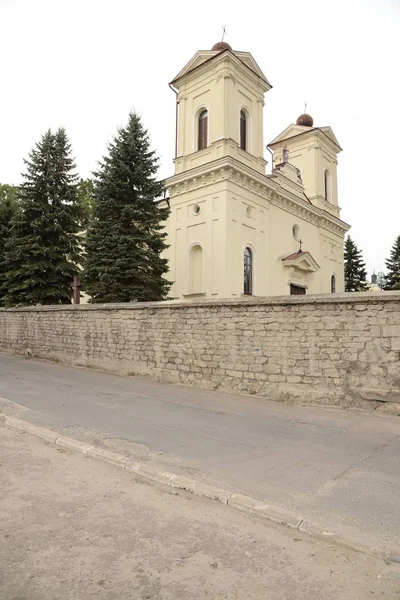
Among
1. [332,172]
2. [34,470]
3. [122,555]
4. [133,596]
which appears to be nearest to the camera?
[133,596]

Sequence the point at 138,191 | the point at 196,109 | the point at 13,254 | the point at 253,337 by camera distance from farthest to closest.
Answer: the point at 196,109 < the point at 13,254 < the point at 138,191 < the point at 253,337

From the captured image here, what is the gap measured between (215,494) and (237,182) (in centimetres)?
2033

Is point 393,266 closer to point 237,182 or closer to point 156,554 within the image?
point 237,182

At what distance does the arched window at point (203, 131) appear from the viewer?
80.5 feet

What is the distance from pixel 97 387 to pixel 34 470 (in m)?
6.30

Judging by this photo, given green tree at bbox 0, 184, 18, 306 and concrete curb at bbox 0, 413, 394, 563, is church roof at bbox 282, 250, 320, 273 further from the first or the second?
concrete curb at bbox 0, 413, 394, 563

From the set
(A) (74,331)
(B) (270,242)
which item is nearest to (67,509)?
(A) (74,331)

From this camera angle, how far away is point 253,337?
10.2 meters

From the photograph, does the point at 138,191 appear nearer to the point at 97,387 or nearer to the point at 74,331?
the point at 74,331

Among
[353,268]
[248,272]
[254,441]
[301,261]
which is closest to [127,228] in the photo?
[248,272]

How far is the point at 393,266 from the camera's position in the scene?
4650 cm

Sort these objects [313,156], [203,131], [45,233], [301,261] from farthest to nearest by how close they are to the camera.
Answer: [313,156], [301,261], [203,131], [45,233]

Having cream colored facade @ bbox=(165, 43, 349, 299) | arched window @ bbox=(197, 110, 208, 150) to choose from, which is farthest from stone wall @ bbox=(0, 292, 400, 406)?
arched window @ bbox=(197, 110, 208, 150)

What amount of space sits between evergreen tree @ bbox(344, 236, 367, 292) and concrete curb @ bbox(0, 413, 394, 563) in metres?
42.6
